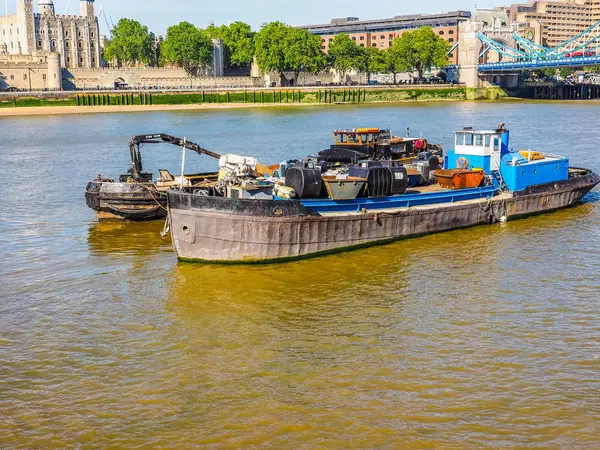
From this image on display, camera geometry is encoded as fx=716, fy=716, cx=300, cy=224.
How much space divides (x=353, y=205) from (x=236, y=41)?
128 m

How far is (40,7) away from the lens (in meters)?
147

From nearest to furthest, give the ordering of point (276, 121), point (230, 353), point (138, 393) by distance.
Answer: point (138, 393), point (230, 353), point (276, 121)

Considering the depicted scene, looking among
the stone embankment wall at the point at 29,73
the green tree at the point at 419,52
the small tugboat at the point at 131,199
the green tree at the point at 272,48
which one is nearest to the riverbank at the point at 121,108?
the green tree at the point at 272,48

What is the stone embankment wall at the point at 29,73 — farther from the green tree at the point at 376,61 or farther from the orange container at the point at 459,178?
the orange container at the point at 459,178

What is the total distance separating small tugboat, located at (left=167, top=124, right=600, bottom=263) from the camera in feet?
66.4

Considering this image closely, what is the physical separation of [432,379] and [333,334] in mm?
2760

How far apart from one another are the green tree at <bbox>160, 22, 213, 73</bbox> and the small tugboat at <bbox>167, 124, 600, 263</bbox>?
109 meters

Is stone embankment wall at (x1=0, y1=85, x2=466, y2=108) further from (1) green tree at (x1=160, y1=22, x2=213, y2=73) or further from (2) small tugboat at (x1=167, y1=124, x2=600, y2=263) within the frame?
(2) small tugboat at (x1=167, y1=124, x2=600, y2=263)

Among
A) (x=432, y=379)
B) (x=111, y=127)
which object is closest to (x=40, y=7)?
(x=111, y=127)

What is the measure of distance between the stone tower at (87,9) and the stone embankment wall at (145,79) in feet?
96.7

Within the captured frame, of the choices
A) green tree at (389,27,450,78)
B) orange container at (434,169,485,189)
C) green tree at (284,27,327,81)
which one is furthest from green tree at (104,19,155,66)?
orange container at (434,169,485,189)

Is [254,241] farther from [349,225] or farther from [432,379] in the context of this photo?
[432,379]

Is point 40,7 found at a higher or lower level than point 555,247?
higher

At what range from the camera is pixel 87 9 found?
150000mm
